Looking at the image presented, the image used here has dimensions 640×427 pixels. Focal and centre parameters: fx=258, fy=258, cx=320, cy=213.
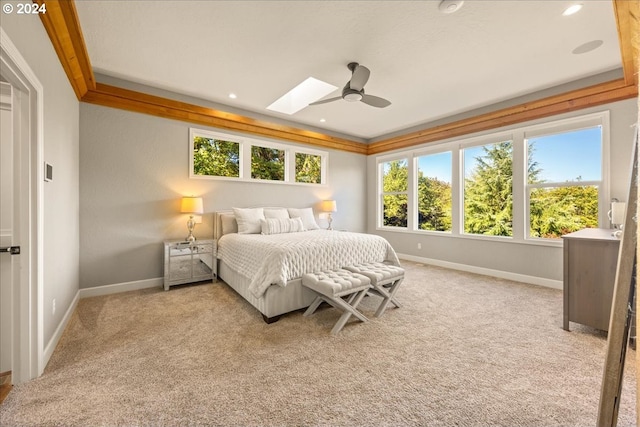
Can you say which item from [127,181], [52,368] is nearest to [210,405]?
[52,368]

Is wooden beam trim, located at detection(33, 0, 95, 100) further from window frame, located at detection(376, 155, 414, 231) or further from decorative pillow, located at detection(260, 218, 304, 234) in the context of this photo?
window frame, located at detection(376, 155, 414, 231)

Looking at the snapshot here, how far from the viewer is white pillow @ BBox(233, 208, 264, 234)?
13.3ft

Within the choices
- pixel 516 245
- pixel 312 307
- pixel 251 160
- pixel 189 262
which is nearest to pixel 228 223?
pixel 189 262

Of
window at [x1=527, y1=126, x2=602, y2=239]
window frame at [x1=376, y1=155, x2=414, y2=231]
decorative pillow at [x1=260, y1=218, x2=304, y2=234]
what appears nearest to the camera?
window at [x1=527, y1=126, x2=602, y2=239]

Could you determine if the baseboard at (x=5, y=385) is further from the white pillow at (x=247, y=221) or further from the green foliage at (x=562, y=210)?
the green foliage at (x=562, y=210)

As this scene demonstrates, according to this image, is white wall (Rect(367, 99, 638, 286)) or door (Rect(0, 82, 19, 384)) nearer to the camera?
door (Rect(0, 82, 19, 384))

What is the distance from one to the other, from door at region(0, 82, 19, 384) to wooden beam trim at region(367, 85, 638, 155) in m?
5.55

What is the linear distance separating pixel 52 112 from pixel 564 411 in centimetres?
416

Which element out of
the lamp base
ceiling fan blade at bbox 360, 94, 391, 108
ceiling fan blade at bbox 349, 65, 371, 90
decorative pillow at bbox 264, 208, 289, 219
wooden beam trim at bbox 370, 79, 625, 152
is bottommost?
the lamp base

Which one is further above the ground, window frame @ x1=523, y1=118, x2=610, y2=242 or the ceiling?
the ceiling

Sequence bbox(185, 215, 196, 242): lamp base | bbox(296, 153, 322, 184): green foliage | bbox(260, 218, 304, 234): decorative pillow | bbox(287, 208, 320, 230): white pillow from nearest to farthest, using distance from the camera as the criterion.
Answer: bbox(185, 215, 196, 242): lamp base < bbox(260, 218, 304, 234): decorative pillow < bbox(287, 208, 320, 230): white pillow < bbox(296, 153, 322, 184): green foliage

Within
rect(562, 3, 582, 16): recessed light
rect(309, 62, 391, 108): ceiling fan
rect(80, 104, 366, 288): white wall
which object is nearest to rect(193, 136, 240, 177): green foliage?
rect(80, 104, 366, 288): white wall

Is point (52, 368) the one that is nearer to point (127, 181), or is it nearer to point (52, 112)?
point (52, 112)

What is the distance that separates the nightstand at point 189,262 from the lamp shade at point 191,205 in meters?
0.45
